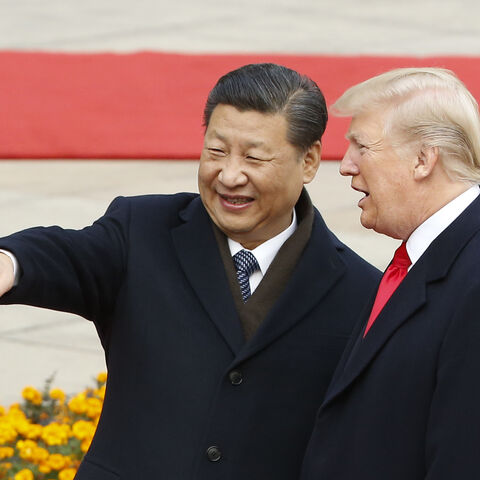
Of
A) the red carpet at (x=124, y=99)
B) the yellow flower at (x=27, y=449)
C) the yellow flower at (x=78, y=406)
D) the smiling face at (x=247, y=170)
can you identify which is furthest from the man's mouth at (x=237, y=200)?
the red carpet at (x=124, y=99)

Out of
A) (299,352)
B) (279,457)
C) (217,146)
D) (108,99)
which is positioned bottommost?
(279,457)

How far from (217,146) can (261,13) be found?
253 inches

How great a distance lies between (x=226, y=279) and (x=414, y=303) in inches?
21.5

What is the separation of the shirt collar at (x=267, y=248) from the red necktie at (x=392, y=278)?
33 cm

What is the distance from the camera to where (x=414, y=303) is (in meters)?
2.40

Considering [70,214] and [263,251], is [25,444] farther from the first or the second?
[70,214]

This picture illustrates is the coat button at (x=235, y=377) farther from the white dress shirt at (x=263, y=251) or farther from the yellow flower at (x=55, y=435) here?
the yellow flower at (x=55, y=435)

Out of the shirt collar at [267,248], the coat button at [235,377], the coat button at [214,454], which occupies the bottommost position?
the coat button at [214,454]

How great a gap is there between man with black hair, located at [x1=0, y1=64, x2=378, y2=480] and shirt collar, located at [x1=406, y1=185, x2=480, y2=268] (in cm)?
37

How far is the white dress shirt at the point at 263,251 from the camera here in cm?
284

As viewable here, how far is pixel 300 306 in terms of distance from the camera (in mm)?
2775

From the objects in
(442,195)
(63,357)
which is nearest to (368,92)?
(442,195)

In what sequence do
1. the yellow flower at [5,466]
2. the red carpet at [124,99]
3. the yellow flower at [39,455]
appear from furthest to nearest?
the red carpet at [124,99], the yellow flower at [5,466], the yellow flower at [39,455]

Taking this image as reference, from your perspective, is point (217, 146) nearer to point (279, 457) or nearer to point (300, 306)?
point (300, 306)
